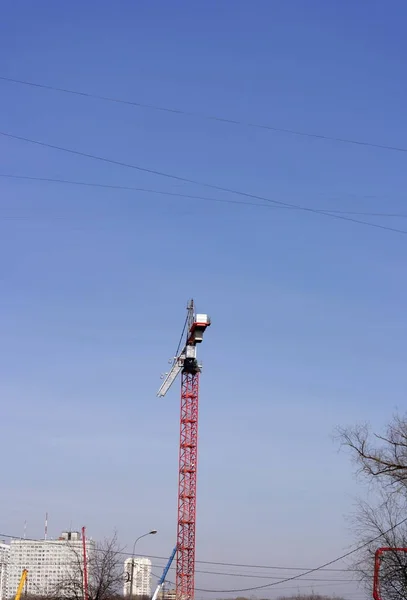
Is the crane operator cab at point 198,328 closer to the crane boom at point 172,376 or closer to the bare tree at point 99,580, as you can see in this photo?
the crane boom at point 172,376

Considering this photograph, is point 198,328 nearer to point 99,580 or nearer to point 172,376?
point 172,376

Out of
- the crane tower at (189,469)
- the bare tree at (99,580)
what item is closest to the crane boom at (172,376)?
the crane tower at (189,469)

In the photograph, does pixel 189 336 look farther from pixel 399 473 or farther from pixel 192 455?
pixel 399 473

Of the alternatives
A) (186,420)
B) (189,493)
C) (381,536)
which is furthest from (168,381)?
(381,536)

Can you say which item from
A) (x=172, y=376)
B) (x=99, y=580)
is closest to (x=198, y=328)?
(x=172, y=376)

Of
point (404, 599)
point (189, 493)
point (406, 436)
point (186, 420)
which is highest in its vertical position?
point (186, 420)

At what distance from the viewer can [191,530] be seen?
113 metres

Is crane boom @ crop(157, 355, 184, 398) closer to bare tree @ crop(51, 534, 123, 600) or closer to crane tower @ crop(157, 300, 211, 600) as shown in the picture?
crane tower @ crop(157, 300, 211, 600)

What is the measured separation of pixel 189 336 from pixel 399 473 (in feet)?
287

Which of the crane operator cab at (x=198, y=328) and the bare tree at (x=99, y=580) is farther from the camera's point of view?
the crane operator cab at (x=198, y=328)

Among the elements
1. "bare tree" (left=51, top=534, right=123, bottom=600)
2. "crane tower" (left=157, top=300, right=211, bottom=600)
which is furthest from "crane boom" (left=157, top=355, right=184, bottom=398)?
"bare tree" (left=51, top=534, right=123, bottom=600)

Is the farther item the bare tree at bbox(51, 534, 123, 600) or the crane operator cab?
the crane operator cab

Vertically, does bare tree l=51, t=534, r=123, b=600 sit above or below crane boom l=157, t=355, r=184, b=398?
below

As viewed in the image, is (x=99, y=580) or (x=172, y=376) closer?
(x=99, y=580)
